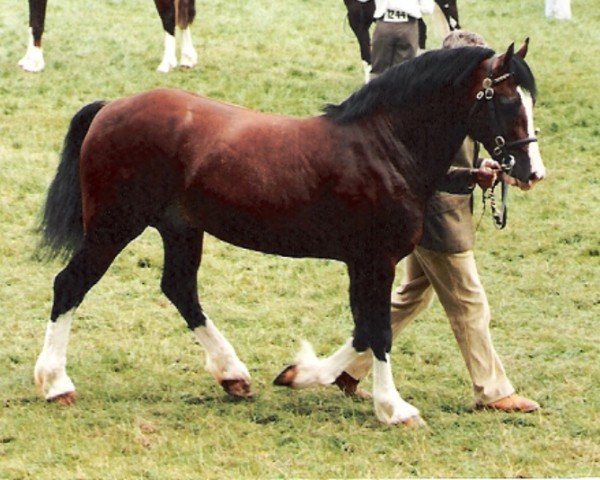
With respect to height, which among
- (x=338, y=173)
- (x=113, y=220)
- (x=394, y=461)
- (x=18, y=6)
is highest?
(x=338, y=173)

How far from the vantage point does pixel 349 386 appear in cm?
690

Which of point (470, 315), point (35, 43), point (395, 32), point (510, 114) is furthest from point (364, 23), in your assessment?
point (510, 114)

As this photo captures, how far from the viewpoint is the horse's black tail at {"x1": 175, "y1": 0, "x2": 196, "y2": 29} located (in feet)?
47.3

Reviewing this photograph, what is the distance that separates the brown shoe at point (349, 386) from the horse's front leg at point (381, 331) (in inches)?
18.5

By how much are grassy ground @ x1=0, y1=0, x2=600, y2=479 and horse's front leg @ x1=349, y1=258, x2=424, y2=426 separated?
0.12 metres

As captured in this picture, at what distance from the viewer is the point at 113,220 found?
660cm

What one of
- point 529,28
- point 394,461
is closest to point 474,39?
point 394,461

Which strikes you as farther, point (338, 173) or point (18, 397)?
point (18, 397)

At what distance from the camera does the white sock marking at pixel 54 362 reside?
262 inches

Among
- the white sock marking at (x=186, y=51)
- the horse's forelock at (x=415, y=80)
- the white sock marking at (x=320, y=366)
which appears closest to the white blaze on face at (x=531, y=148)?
the horse's forelock at (x=415, y=80)

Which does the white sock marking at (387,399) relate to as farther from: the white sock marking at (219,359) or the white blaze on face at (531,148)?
the white blaze on face at (531,148)

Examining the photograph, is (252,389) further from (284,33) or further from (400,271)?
(284,33)

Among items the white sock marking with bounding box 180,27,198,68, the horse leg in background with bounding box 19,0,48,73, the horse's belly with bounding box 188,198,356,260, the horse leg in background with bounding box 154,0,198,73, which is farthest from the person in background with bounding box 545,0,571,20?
the horse's belly with bounding box 188,198,356,260

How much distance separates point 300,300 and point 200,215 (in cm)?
243
